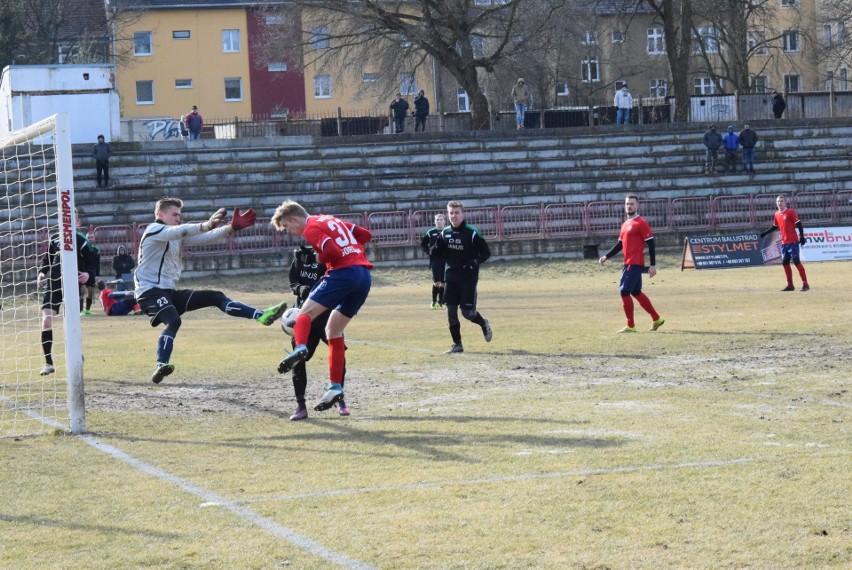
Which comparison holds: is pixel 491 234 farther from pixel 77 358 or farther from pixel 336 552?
pixel 336 552

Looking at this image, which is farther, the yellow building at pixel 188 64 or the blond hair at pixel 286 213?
the yellow building at pixel 188 64

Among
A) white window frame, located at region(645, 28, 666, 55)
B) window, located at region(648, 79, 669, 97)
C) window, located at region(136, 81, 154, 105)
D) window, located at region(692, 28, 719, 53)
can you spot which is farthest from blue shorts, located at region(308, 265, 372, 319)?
white window frame, located at region(645, 28, 666, 55)

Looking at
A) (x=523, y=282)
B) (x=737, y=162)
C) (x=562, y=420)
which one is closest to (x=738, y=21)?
(x=737, y=162)

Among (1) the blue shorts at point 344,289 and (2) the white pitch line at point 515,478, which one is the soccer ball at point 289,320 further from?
(2) the white pitch line at point 515,478

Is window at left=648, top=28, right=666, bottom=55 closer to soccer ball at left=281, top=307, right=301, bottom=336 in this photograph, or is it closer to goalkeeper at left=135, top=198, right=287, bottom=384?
goalkeeper at left=135, top=198, right=287, bottom=384

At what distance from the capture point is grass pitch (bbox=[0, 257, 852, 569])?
5492 mm

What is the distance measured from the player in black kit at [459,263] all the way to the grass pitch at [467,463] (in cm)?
50

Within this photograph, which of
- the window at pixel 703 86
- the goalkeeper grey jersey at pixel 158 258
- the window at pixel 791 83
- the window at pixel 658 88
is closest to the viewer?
the goalkeeper grey jersey at pixel 158 258

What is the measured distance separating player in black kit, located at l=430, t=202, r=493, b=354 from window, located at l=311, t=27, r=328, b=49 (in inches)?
1243

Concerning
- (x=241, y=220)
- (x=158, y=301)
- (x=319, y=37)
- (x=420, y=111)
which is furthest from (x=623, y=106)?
(x=241, y=220)

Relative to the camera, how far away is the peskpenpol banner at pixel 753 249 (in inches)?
1208

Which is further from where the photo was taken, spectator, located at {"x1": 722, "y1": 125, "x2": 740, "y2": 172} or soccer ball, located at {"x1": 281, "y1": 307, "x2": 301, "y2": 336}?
spectator, located at {"x1": 722, "y1": 125, "x2": 740, "y2": 172}

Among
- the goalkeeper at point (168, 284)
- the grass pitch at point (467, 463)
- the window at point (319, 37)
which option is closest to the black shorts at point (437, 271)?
the grass pitch at point (467, 463)

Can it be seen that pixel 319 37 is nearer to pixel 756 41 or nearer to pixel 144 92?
pixel 756 41
